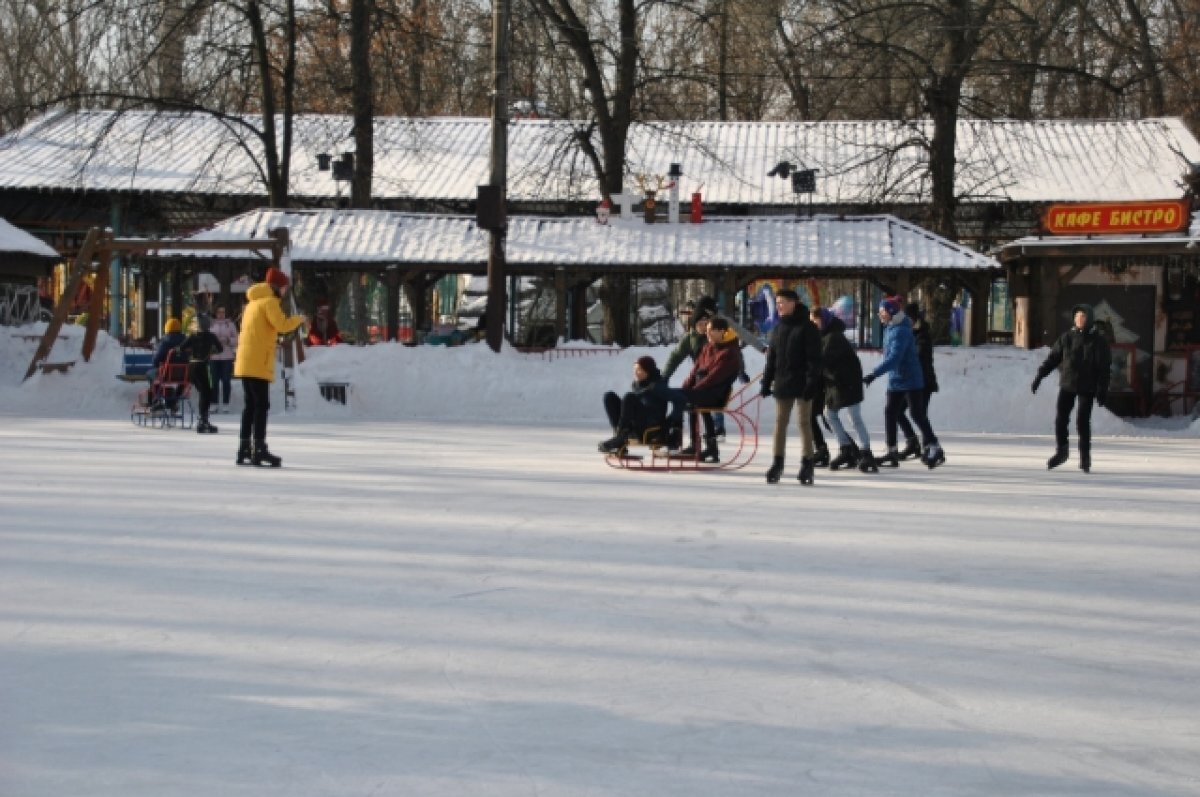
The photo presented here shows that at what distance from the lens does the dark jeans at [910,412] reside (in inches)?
555

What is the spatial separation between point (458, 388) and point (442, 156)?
57.7 ft

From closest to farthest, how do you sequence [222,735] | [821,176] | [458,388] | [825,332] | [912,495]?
1. [222,735]
2. [912,495]
3. [825,332]
4. [458,388]
5. [821,176]

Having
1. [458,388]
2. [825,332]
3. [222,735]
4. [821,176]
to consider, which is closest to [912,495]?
[825,332]

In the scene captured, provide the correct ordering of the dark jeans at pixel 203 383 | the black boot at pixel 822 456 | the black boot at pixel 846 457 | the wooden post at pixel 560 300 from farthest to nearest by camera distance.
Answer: the wooden post at pixel 560 300, the dark jeans at pixel 203 383, the black boot at pixel 822 456, the black boot at pixel 846 457

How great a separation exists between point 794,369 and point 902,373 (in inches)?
90.3

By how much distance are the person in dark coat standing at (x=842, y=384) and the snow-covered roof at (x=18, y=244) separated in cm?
1982

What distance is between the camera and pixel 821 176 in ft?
118

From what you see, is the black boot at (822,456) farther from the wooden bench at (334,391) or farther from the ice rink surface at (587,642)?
the wooden bench at (334,391)

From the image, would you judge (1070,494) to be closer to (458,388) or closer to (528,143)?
(458,388)

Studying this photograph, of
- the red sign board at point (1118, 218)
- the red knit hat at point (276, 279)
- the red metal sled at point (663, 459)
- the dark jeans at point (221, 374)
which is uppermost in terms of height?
the red sign board at point (1118, 218)

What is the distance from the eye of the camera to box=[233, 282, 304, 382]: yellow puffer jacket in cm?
1279

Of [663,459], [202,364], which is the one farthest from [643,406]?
[202,364]

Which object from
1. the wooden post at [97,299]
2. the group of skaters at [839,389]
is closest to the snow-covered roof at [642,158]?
the wooden post at [97,299]

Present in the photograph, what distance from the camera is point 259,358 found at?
505 inches
